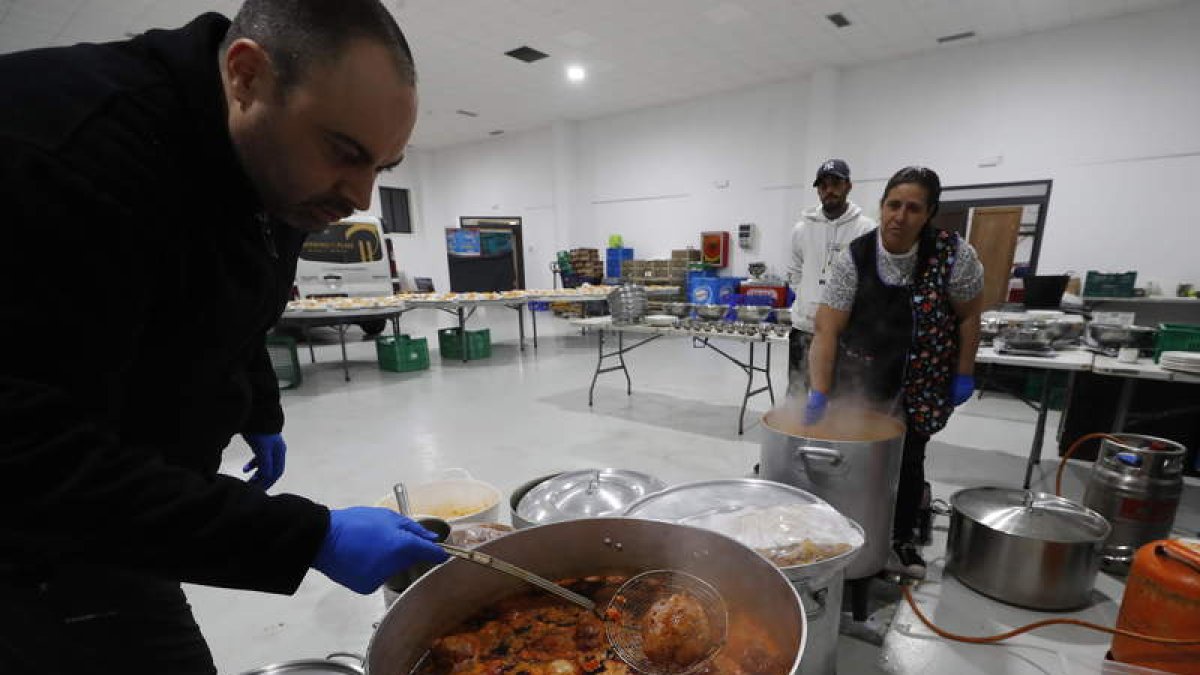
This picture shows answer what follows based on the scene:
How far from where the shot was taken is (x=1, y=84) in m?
0.56

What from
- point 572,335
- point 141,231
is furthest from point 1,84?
point 572,335

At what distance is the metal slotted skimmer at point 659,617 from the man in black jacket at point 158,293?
212 mm

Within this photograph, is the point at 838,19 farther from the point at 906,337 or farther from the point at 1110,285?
the point at 906,337

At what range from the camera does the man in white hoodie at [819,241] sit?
118 inches

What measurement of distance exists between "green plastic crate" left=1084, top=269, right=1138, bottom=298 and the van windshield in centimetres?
911

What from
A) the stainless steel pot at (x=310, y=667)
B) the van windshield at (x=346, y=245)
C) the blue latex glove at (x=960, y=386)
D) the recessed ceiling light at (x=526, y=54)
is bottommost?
the stainless steel pot at (x=310, y=667)

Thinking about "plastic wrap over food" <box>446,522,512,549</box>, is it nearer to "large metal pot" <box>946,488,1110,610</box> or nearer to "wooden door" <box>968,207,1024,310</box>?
"large metal pot" <box>946,488,1110,610</box>

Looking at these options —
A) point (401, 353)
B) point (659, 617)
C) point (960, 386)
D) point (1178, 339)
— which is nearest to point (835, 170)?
point (960, 386)

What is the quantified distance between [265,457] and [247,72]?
1.13 m

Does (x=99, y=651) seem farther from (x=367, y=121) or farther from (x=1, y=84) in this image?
(x=367, y=121)

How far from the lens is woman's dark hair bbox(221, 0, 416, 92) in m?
0.67

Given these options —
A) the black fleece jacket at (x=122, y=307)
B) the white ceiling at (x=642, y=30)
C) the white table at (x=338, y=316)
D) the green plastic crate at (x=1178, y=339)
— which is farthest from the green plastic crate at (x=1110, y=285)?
the white table at (x=338, y=316)

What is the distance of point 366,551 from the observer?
775 mm

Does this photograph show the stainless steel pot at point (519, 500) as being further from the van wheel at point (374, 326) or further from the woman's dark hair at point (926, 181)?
the van wheel at point (374, 326)
